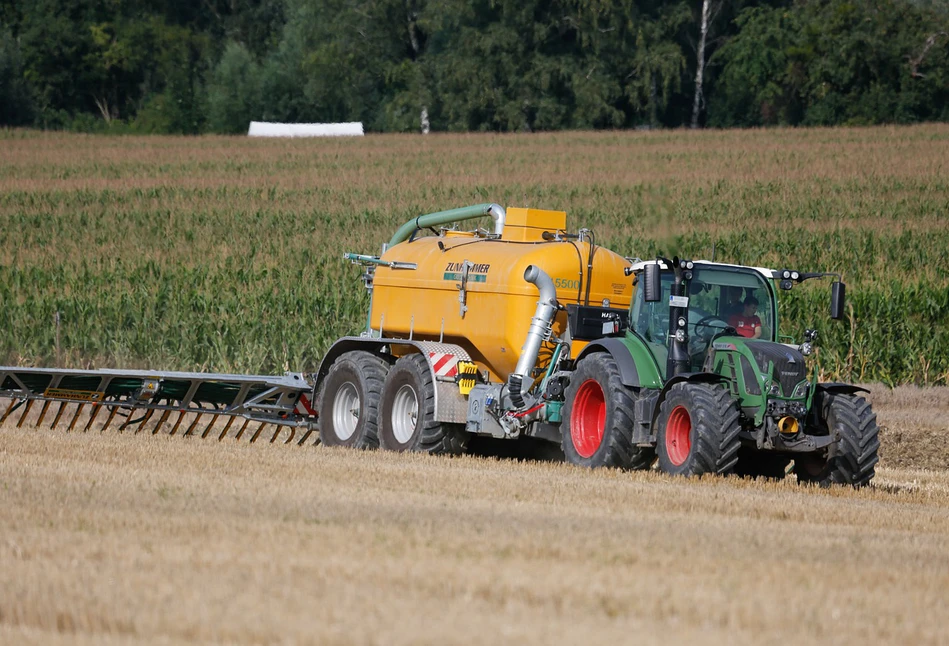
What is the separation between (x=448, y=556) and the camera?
7.52m

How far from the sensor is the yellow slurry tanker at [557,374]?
1173 cm

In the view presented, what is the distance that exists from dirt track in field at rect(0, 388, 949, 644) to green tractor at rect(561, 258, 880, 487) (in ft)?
1.12

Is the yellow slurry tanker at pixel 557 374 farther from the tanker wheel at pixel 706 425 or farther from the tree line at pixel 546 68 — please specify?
the tree line at pixel 546 68

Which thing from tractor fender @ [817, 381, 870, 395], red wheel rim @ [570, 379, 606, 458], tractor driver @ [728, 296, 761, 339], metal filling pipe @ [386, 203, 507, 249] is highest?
metal filling pipe @ [386, 203, 507, 249]

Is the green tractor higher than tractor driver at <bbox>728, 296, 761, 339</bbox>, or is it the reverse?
tractor driver at <bbox>728, 296, 761, 339</bbox>

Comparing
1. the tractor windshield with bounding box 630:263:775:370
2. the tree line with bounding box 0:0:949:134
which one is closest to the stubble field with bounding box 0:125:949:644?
the tractor windshield with bounding box 630:263:775:370

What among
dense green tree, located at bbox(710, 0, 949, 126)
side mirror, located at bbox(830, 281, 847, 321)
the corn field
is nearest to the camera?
side mirror, located at bbox(830, 281, 847, 321)

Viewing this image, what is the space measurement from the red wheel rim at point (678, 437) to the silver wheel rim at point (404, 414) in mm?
3283

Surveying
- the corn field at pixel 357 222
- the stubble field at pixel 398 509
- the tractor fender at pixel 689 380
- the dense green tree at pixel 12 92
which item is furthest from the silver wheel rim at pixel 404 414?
the dense green tree at pixel 12 92

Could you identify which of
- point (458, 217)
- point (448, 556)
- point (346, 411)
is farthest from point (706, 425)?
point (346, 411)

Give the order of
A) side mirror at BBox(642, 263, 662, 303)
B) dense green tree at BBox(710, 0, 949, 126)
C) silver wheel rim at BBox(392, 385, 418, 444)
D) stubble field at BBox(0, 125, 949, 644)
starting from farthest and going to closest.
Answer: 1. dense green tree at BBox(710, 0, 949, 126)
2. silver wheel rim at BBox(392, 385, 418, 444)
3. side mirror at BBox(642, 263, 662, 303)
4. stubble field at BBox(0, 125, 949, 644)

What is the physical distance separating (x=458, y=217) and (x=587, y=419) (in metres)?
3.41

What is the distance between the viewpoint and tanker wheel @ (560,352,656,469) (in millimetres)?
12242

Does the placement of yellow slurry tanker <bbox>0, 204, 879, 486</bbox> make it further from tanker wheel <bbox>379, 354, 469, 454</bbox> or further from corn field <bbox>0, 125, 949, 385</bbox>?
corn field <bbox>0, 125, 949, 385</bbox>
